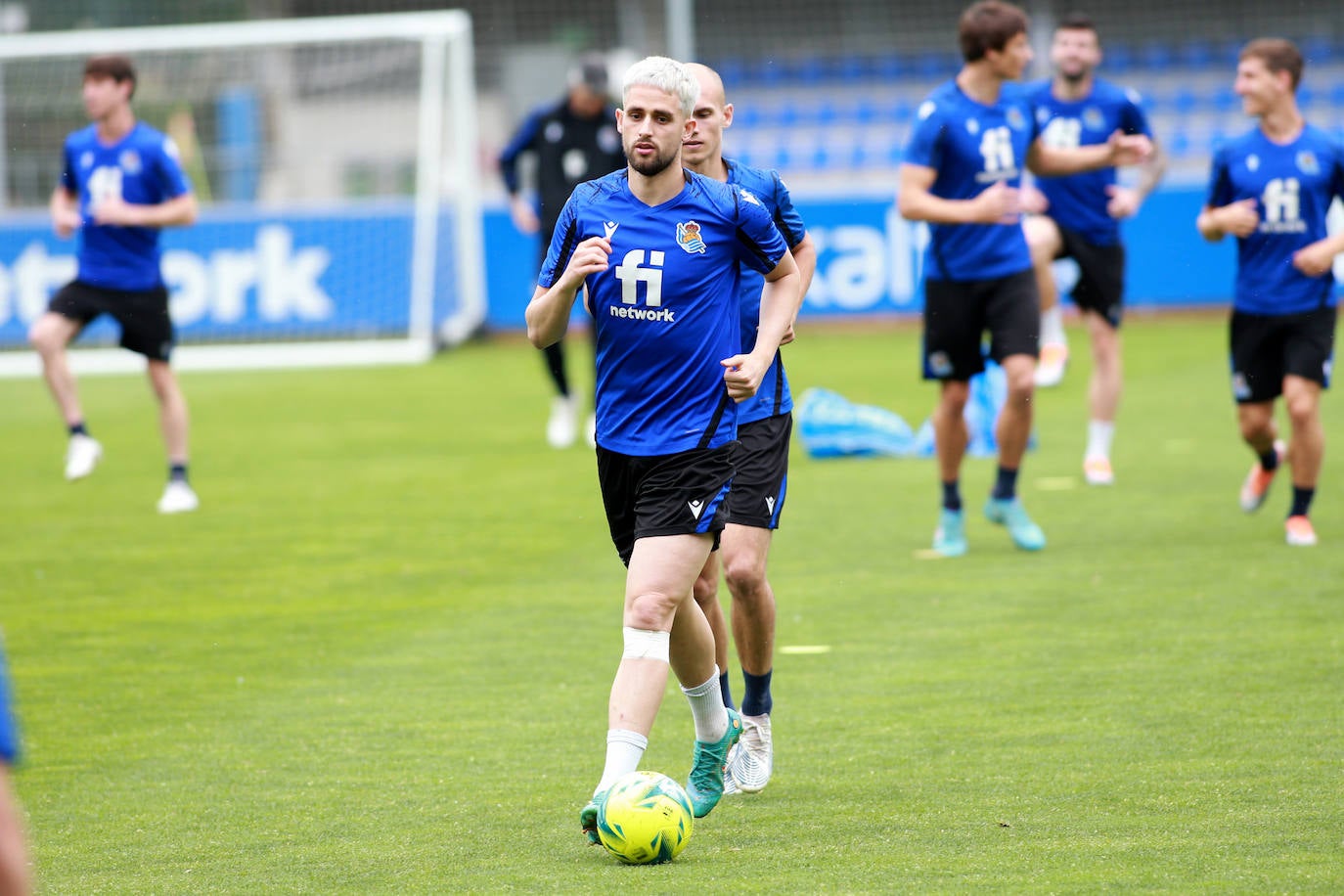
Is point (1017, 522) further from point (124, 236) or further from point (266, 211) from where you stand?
point (266, 211)

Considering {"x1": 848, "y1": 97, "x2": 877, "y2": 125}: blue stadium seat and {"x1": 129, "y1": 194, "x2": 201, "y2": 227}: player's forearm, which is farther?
{"x1": 848, "y1": 97, "x2": 877, "y2": 125}: blue stadium seat

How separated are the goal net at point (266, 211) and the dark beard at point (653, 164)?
548 inches

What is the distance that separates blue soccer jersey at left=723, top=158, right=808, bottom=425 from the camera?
4.88m

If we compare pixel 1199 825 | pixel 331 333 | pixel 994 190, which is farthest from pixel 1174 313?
pixel 1199 825

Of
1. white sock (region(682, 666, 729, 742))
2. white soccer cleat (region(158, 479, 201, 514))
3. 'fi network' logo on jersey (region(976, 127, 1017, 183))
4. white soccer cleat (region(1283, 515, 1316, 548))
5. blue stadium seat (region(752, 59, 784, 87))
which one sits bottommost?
blue stadium seat (region(752, 59, 784, 87))

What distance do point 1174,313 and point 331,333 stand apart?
898 cm

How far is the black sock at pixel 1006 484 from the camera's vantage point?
8109 millimetres

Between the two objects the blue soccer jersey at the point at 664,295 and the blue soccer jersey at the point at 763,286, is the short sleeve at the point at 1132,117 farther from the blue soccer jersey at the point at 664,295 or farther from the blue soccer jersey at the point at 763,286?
the blue soccer jersey at the point at 664,295

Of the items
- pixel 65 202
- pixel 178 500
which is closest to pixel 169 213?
pixel 65 202

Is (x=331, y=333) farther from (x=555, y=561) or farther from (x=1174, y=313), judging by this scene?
(x=555, y=561)

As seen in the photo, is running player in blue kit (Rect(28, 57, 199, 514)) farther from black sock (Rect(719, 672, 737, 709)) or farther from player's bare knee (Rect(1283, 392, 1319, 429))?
player's bare knee (Rect(1283, 392, 1319, 429))

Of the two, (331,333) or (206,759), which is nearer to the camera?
A: (206,759)

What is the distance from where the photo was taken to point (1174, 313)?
62.4 feet

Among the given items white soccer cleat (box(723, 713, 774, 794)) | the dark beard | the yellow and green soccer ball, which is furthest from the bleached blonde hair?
white soccer cleat (box(723, 713, 774, 794))
